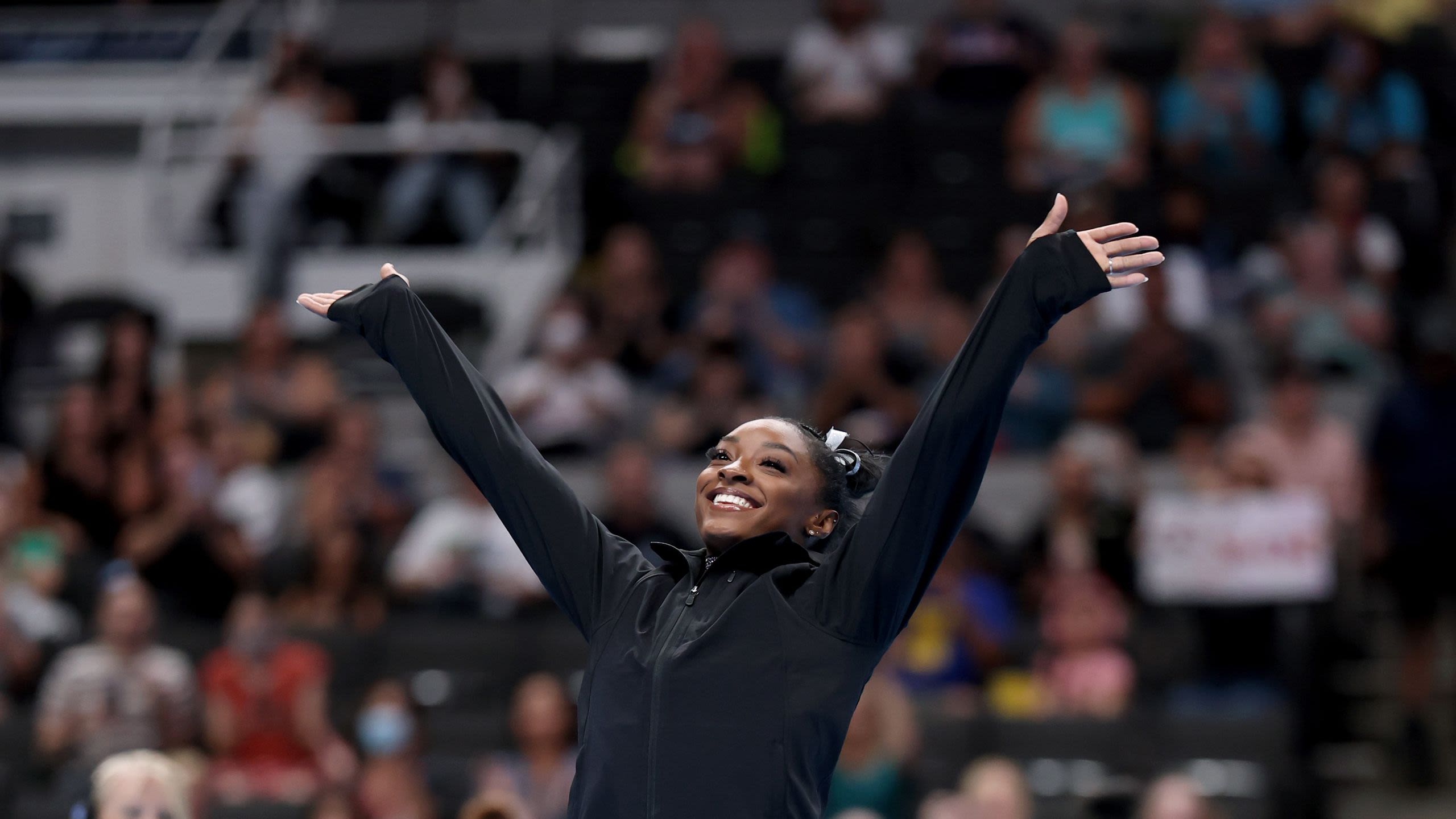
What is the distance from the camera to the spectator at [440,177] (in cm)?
1085

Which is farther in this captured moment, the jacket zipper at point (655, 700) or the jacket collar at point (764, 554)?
the jacket collar at point (764, 554)

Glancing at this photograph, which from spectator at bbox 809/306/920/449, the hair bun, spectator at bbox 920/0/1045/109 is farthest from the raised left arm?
spectator at bbox 920/0/1045/109

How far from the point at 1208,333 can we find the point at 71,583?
5117 millimetres

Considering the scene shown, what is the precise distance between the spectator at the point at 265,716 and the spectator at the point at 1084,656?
8.93 ft

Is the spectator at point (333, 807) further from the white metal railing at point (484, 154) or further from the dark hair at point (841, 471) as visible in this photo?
the white metal railing at point (484, 154)

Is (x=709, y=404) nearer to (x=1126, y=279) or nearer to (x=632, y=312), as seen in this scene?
(x=632, y=312)

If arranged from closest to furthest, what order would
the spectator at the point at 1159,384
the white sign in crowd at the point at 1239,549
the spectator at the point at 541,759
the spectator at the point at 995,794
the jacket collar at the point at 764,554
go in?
the jacket collar at the point at 764,554, the spectator at the point at 995,794, the spectator at the point at 541,759, the white sign in crowd at the point at 1239,549, the spectator at the point at 1159,384

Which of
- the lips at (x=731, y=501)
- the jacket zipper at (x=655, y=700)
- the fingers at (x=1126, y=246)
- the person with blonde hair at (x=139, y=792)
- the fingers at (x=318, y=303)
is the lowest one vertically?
the person with blonde hair at (x=139, y=792)

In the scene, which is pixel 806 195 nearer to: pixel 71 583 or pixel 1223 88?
pixel 1223 88

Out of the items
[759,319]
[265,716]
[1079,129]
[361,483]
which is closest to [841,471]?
[265,716]

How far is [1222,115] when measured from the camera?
10.0 meters

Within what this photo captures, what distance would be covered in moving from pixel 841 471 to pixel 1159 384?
5.23 m

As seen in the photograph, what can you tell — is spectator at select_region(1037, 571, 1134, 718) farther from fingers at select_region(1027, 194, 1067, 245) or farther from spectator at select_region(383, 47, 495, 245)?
spectator at select_region(383, 47, 495, 245)

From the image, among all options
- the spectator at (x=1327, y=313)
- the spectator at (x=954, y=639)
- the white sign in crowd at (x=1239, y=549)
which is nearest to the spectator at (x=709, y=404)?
the spectator at (x=954, y=639)
